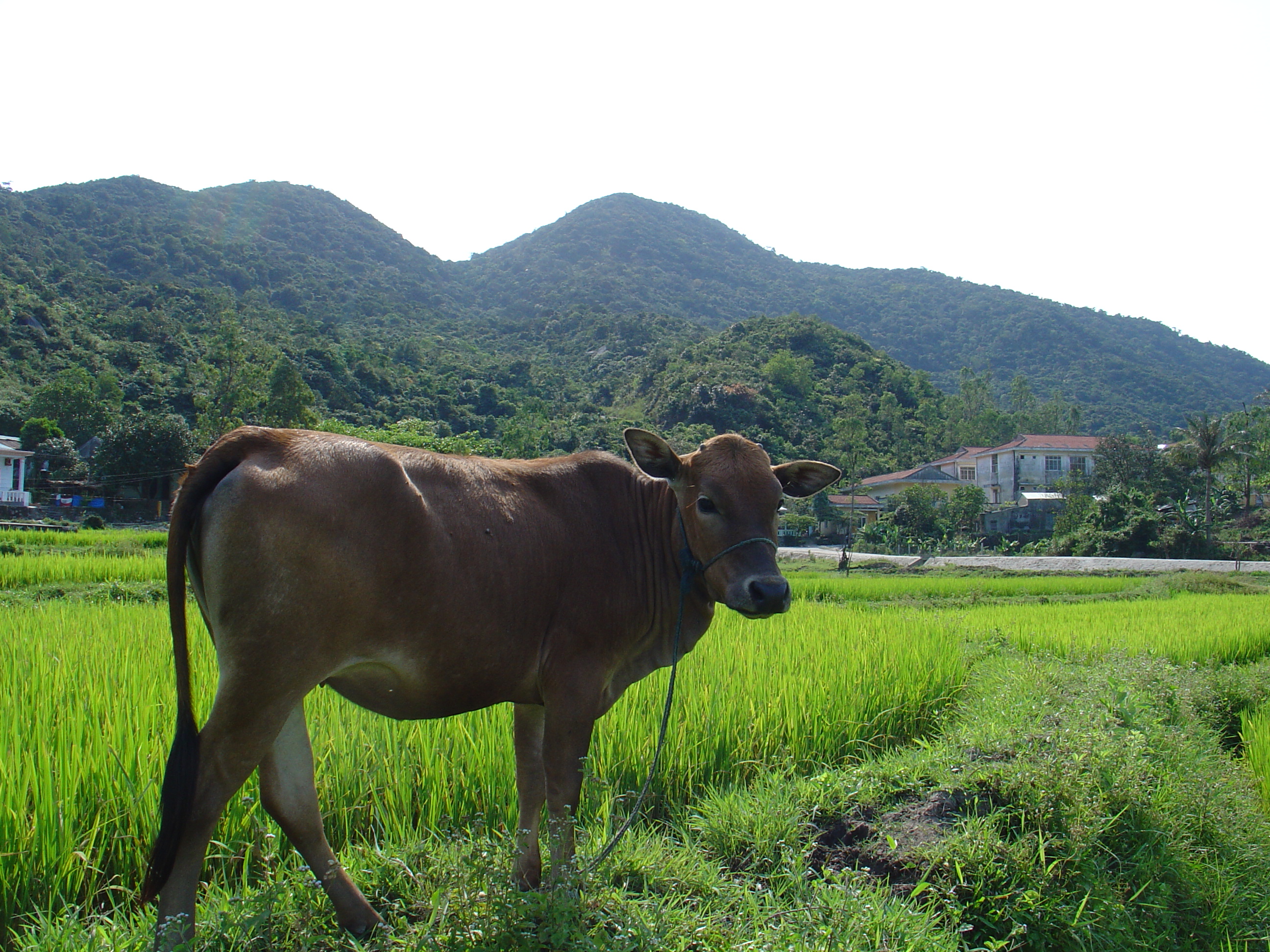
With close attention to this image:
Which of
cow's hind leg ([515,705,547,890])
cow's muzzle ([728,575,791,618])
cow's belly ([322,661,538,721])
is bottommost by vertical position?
cow's hind leg ([515,705,547,890])

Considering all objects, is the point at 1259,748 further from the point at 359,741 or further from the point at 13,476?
the point at 13,476

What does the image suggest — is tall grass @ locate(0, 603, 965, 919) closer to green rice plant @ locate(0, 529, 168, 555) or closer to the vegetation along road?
the vegetation along road

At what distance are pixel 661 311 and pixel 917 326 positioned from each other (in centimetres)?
4771

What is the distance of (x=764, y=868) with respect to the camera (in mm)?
3818

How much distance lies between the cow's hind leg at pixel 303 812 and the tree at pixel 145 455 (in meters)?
37.1

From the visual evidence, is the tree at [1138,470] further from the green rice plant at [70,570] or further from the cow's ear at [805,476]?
the cow's ear at [805,476]

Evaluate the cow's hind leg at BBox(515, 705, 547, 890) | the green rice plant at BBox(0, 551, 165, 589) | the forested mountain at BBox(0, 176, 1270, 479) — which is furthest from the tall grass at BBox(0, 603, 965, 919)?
the forested mountain at BBox(0, 176, 1270, 479)

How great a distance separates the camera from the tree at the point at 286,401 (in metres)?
39.3

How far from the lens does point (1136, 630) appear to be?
11133 mm

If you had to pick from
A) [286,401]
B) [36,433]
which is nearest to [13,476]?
[36,433]

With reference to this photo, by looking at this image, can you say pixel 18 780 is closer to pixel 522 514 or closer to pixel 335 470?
pixel 335 470

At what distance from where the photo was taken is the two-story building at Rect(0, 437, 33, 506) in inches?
1368

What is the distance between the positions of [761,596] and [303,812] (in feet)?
5.73

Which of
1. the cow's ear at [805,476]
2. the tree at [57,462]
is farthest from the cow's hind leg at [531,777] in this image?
the tree at [57,462]
